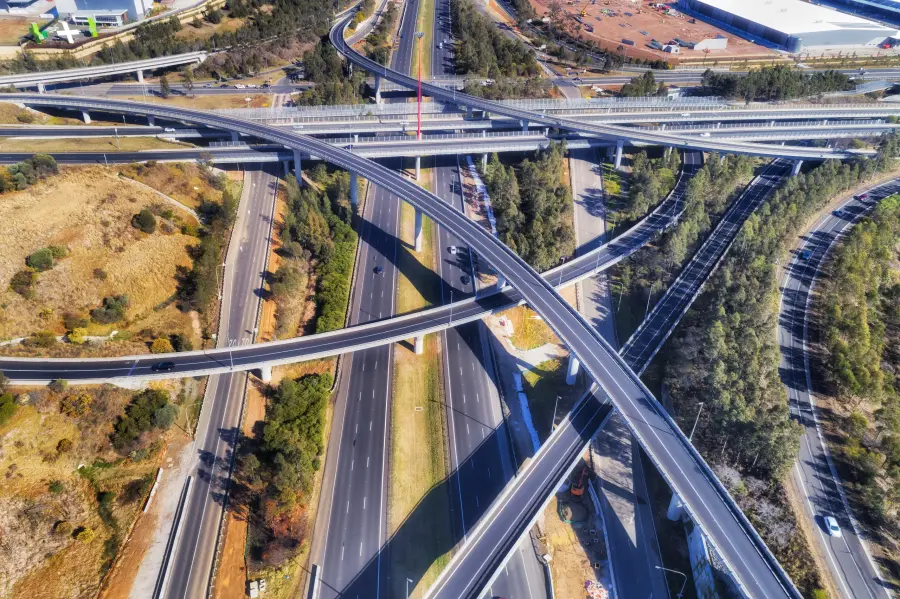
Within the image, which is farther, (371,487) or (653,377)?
(653,377)

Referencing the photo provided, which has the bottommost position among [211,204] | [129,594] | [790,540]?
[129,594]

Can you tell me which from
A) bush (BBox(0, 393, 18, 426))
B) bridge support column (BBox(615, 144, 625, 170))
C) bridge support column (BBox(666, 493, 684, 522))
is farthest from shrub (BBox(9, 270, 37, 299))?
bridge support column (BBox(615, 144, 625, 170))

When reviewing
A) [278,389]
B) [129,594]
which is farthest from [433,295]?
[129,594]

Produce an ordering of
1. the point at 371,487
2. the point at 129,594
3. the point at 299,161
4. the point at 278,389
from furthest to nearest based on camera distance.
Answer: the point at 299,161
the point at 278,389
the point at 371,487
the point at 129,594

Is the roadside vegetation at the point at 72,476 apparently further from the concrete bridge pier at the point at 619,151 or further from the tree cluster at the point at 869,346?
the concrete bridge pier at the point at 619,151

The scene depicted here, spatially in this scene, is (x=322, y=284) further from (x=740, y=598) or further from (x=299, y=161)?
(x=740, y=598)

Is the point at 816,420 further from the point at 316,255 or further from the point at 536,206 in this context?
the point at 316,255
